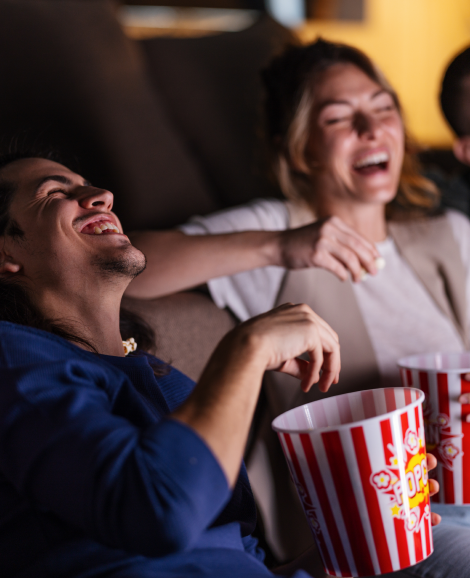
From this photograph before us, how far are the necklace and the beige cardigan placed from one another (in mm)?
301

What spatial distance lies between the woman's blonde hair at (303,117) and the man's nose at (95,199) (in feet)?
2.03

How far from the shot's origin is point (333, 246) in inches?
36.0

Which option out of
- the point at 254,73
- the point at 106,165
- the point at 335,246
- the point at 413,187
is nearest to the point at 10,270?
the point at 335,246

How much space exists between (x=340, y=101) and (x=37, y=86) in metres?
0.66

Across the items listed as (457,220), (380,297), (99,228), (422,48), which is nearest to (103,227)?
(99,228)

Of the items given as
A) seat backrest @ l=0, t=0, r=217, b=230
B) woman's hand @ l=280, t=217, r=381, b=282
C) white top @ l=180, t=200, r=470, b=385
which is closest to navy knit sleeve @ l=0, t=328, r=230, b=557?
woman's hand @ l=280, t=217, r=381, b=282

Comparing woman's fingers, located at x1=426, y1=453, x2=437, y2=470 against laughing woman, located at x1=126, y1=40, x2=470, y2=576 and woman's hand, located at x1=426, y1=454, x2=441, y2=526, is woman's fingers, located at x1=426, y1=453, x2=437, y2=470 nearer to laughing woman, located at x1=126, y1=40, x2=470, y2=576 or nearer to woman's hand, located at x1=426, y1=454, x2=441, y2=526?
woman's hand, located at x1=426, y1=454, x2=441, y2=526

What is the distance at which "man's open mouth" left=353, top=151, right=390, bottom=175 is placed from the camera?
1.18m

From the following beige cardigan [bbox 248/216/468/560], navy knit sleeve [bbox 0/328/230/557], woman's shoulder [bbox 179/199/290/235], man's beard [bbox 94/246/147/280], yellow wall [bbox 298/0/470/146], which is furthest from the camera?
yellow wall [bbox 298/0/470/146]

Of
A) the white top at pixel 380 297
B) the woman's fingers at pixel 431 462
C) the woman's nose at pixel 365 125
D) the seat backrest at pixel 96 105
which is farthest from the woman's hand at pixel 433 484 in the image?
the seat backrest at pixel 96 105

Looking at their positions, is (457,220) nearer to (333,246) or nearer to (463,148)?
(463,148)

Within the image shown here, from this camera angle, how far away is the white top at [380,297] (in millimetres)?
1108

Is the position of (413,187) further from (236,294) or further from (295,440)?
(295,440)

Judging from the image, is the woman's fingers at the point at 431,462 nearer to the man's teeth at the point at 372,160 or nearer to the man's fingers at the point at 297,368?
the man's fingers at the point at 297,368
